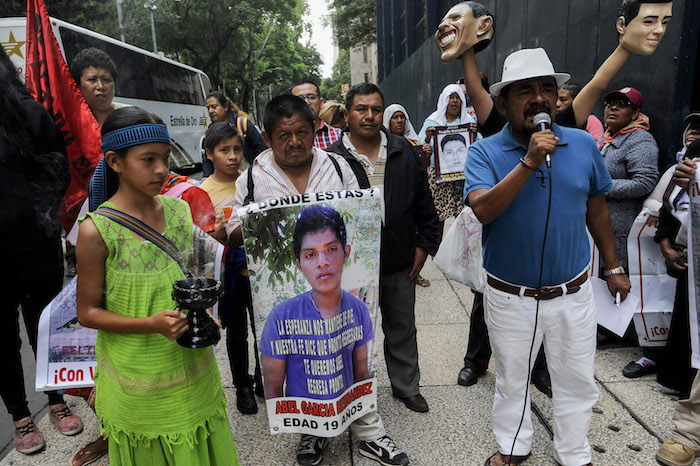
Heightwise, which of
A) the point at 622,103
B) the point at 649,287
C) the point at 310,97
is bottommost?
the point at 649,287

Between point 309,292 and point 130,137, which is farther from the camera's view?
point 309,292

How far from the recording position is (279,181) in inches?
97.3

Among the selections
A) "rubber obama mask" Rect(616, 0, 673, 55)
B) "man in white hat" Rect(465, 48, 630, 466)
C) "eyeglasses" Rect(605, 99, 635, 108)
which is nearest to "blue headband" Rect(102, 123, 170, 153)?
"man in white hat" Rect(465, 48, 630, 466)

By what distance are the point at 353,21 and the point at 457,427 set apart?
3159 centimetres

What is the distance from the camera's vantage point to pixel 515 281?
232cm

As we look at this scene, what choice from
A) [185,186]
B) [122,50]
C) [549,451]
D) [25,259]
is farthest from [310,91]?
[122,50]

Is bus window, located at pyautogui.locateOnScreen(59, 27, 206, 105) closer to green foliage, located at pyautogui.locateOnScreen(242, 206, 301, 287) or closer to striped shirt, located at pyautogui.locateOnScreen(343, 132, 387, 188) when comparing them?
striped shirt, located at pyautogui.locateOnScreen(343, 132, 387, 188)

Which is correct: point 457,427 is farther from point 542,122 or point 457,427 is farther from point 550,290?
point 542,122

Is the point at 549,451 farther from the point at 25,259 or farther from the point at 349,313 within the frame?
the point at 25,259

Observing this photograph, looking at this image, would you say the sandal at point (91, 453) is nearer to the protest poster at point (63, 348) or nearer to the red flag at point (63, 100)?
the protest poster at point (63, 348)

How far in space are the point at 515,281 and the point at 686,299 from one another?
1589 mm

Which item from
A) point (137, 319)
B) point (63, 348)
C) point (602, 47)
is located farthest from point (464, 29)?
point (602, 47)

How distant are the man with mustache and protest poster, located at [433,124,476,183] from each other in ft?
7.07

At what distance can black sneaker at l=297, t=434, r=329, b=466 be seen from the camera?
265 centimetres
